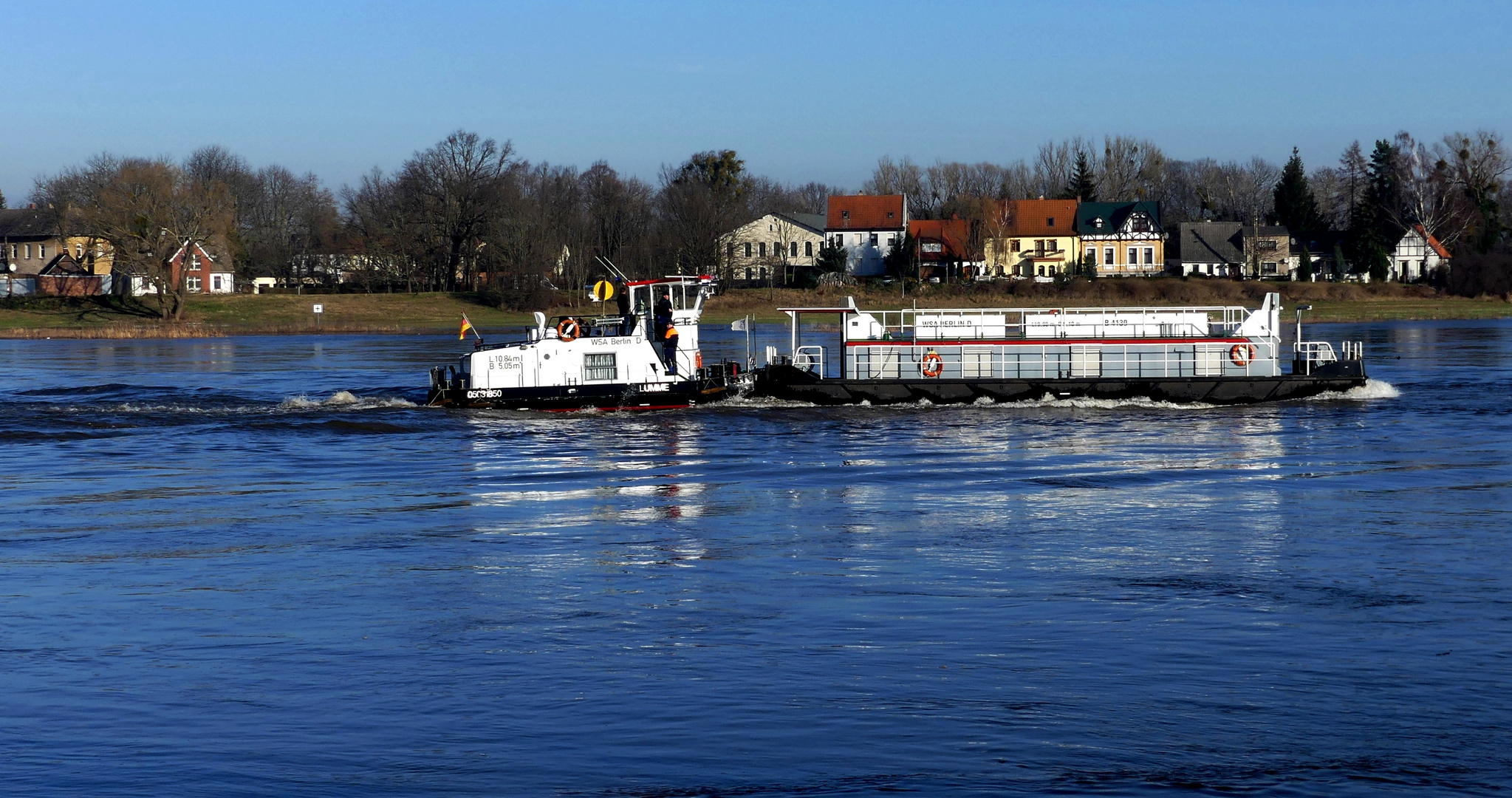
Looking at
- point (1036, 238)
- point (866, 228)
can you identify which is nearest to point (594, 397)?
point (866, 228)

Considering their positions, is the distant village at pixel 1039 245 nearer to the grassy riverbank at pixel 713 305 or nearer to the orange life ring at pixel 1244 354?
the grassy riverbank at pixel 713 305

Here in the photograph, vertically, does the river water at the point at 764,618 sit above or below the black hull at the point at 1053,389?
below

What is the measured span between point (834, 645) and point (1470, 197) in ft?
429

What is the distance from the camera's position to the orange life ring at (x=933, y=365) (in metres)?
40.0

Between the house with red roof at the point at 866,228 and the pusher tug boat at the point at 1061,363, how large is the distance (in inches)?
3363

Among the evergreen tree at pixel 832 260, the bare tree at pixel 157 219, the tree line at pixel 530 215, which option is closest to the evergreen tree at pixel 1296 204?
the tree line at pixel 530 215

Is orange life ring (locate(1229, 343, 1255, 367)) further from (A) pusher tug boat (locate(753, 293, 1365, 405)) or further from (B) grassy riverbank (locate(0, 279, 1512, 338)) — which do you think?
(B) grassy riverbank (locate(0, 279, 1512, 338))

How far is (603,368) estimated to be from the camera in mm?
39125

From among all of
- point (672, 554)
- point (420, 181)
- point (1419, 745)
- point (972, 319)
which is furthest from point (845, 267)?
point (1419, 745)

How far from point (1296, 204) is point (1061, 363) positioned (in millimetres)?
100429

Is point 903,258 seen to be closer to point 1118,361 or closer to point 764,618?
point 1118,361

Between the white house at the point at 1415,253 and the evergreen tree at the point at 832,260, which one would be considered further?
the white house at the point at 1415,253

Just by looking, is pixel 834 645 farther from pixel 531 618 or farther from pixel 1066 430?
pixel 1066 430

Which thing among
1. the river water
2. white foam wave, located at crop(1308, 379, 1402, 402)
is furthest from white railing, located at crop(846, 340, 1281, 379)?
the river water
